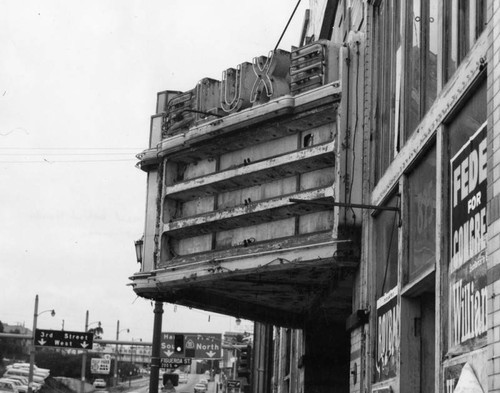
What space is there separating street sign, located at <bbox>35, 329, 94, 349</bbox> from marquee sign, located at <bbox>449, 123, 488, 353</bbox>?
38687 millimetres

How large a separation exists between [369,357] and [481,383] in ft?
18.3

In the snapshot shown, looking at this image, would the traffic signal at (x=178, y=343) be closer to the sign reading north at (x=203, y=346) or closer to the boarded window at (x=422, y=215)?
the sign reading north at (x=203, y=346)

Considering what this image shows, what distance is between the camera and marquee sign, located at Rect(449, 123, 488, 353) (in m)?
8.38

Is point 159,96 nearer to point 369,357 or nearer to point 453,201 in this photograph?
point 369,357

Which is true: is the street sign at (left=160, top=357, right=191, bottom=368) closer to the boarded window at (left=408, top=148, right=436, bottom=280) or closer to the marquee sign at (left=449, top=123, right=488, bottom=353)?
the boarded window at (left=408, top=148, right=436, bottom=280)

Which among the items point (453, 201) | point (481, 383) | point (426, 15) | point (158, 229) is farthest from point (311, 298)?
point (481, 383)

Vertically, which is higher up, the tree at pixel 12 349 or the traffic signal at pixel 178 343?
the tree at pixel 12 349

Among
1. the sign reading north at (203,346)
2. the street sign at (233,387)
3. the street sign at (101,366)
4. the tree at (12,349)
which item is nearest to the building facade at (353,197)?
the sign reading north at (203,346)

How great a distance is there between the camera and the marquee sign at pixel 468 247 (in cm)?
838

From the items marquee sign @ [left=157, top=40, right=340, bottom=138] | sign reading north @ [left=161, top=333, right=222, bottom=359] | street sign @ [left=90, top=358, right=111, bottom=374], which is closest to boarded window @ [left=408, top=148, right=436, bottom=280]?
marquee sign @ [left=157, top=40, right=340, bottom=138]

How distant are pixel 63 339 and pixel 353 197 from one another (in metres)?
36.2

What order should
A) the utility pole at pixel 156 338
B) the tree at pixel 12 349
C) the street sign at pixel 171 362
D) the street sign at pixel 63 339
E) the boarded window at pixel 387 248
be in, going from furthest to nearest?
1. the tree at pixel 12 349
2. the street sign at pixel 63 339
3. the street sign at pixel 171 362
4. the utility pole at pixel 156 338
5. the boarded window at pixel 387 248

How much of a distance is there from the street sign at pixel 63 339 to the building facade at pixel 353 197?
1050 inches

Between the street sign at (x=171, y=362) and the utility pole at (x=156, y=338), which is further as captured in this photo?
the street sign at (x=171, y=362)
